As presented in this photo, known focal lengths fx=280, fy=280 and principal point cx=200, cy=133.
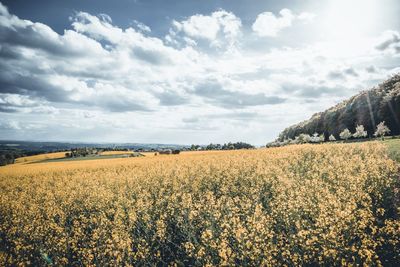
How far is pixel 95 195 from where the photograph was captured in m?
15.1

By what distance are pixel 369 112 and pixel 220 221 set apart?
66.0 meters

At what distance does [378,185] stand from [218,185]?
796cm

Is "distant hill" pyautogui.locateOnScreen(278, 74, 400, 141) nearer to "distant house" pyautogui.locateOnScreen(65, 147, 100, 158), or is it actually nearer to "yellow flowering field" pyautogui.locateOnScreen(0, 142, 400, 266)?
"yellow flowering field" pyautogui.locateOnScreen(0, 142, 400, 266)

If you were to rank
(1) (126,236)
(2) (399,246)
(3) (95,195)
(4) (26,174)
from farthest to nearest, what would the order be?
(4) (26,174) < (3) (95,195) < (1) (126,236) < (2) (399,246)

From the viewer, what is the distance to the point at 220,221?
30.9 feet

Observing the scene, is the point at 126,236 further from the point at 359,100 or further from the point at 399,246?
the point at 359,100

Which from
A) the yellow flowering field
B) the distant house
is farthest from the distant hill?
→ the distant house

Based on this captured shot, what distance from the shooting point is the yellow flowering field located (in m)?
7.27

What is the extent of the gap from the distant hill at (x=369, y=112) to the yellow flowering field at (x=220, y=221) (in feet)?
141

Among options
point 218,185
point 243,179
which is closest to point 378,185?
point 243,179

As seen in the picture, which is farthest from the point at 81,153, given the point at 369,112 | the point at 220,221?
the point at 369,112

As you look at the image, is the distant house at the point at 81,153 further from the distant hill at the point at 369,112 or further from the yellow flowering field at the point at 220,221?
the distant hill at the point at 369,112

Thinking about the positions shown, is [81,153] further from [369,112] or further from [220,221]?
[369,112]

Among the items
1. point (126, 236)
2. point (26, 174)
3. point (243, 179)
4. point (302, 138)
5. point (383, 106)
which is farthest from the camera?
point (302, 138)
